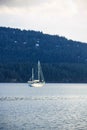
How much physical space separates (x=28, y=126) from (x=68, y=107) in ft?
86.1

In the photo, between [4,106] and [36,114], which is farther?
[4,106]

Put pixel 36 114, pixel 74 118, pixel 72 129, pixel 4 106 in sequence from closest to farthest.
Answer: pixel 72 129
pixel 74 118
pixel 36 114
pixel 4 106

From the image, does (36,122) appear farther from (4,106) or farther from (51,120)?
(4,106)

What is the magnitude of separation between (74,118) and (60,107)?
18.1m

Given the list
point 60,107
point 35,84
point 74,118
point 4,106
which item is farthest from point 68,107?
point 35,84

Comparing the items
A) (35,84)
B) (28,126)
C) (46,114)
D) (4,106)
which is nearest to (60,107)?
(4,106)

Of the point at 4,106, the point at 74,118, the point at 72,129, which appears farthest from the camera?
the point at 4,106

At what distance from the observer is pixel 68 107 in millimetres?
79312

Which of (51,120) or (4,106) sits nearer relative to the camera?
(51,120)

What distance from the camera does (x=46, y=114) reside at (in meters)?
66.3

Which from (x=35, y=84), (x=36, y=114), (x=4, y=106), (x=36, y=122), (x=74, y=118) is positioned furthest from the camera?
(x=35, y=84)

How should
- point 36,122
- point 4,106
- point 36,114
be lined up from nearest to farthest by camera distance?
point 36,122 → point 36,114 → point 4,106

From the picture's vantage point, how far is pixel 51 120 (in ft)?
196

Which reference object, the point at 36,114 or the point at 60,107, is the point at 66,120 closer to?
the point at 36,114
